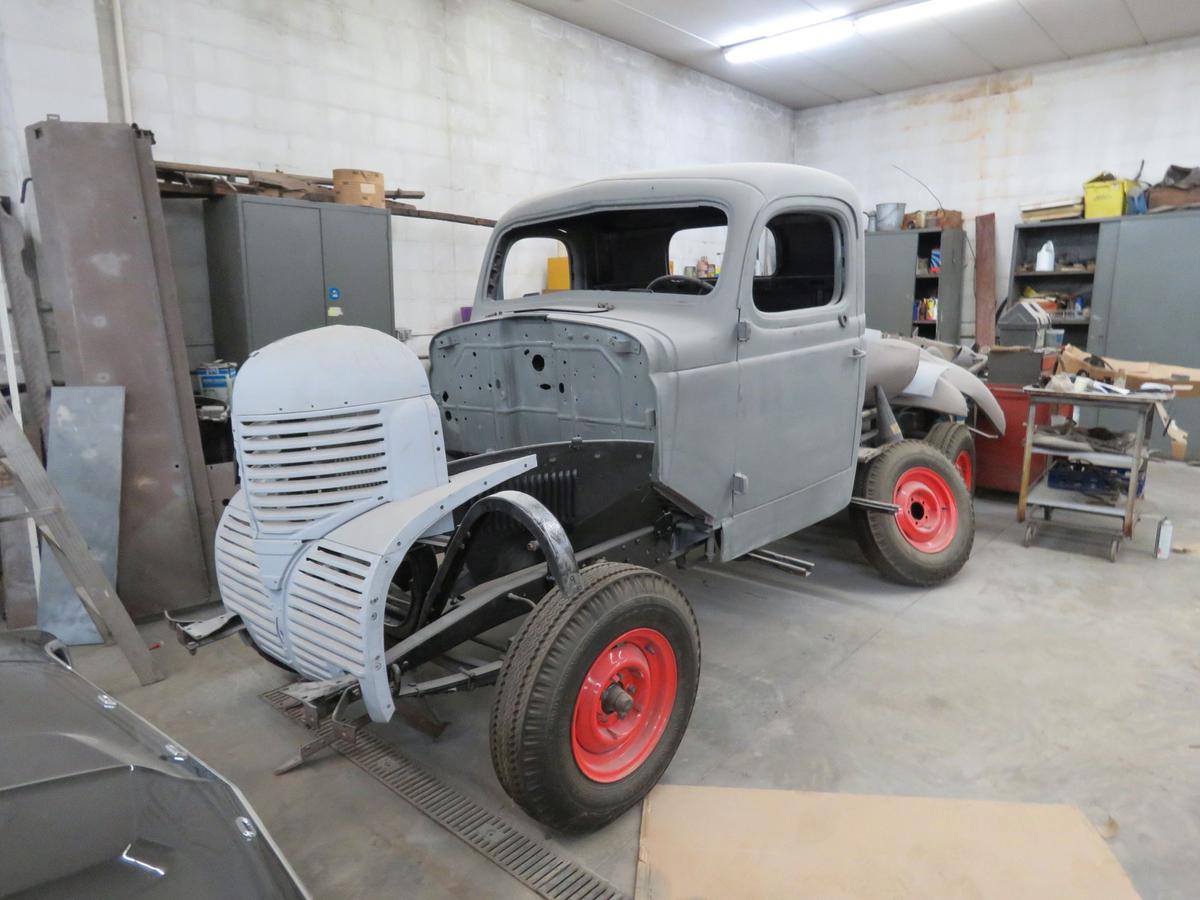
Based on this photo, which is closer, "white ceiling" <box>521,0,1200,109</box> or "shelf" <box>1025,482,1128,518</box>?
"shelf" <box>1025,482,1128,518</box>

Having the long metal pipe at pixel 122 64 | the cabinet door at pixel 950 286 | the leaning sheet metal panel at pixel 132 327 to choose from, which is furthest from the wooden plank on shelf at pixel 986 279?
the long metal pipe at pixel 122 64

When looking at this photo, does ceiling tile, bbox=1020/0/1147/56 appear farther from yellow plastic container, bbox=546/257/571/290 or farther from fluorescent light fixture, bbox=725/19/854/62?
yellow plastic container, bbox=546/257/571/290

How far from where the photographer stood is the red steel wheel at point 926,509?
4152 mm

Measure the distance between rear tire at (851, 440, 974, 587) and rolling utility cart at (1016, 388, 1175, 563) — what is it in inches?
35.7

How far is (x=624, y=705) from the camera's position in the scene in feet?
7.39

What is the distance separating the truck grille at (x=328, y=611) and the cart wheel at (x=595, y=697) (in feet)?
1.39

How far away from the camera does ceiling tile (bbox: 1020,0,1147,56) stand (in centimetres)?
681

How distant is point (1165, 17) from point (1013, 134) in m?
1.84

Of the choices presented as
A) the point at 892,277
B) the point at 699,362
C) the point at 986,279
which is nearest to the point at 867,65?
the point at 892,277

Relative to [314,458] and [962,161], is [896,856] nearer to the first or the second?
[314,458]

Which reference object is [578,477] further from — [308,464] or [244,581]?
[244,581]

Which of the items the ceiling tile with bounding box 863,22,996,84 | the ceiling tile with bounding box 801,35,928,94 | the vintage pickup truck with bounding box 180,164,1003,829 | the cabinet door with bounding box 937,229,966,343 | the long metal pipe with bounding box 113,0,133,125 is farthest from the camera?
the cabinet door with bounding box 937,229,966,343

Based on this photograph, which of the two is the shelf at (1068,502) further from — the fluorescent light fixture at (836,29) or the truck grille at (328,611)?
the fluorescent light fixture at (836,29)

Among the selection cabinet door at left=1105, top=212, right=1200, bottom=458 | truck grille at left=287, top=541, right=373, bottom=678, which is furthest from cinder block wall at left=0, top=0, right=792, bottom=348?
cabinet door at left=1105, top=212, right=1200, bottom=458
